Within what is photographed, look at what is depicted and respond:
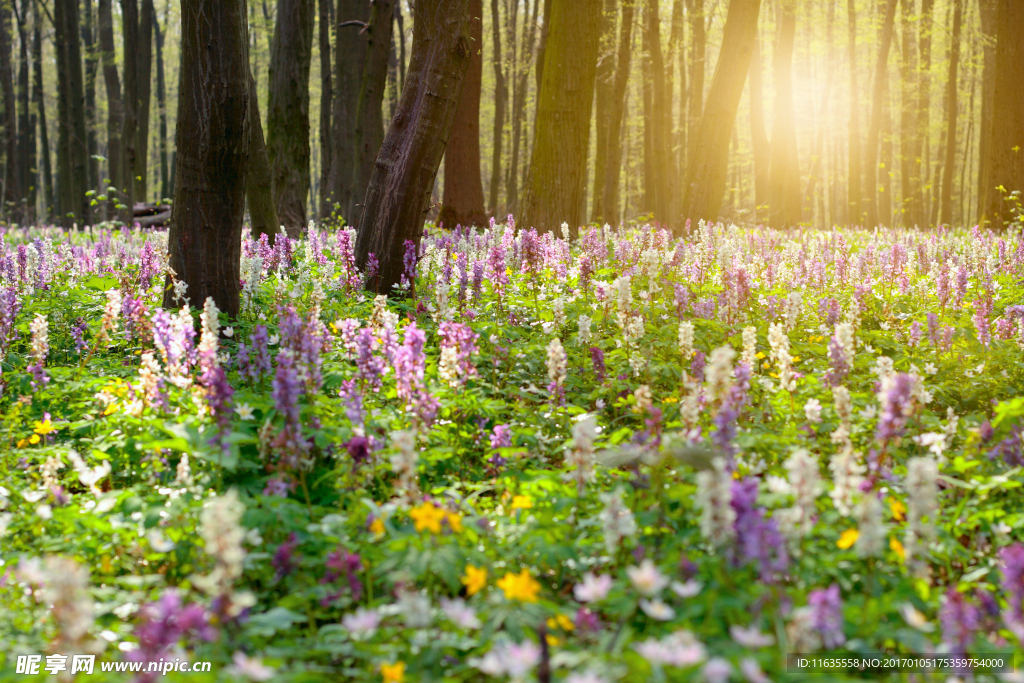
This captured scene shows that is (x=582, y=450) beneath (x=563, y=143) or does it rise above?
beneath

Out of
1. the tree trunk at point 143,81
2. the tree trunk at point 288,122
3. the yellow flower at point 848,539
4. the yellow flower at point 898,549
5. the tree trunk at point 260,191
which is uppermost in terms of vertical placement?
the tree trunk at point 143,81

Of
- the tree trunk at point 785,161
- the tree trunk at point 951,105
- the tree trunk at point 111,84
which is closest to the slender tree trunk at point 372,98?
the tree trunk at point 111,84

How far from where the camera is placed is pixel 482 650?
85.9 inches

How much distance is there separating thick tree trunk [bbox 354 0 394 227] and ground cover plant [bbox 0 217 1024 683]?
347 inches

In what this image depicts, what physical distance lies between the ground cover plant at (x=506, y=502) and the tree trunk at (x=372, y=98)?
883 cm

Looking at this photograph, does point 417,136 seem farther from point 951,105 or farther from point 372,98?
point 951,105

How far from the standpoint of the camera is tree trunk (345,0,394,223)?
13.3 m

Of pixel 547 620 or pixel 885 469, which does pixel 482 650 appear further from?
pixel 885 469

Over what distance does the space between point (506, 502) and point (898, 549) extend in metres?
1.52

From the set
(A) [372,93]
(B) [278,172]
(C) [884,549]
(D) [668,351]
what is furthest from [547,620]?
(A) [372,93]

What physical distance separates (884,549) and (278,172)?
11547 mm

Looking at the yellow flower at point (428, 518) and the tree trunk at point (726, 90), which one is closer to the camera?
the yellow flower at point (428, 518)

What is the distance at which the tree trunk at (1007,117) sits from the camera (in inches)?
501

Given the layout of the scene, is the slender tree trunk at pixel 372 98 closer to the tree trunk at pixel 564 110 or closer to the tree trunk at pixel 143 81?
the tree trunk at pixel 564 110
